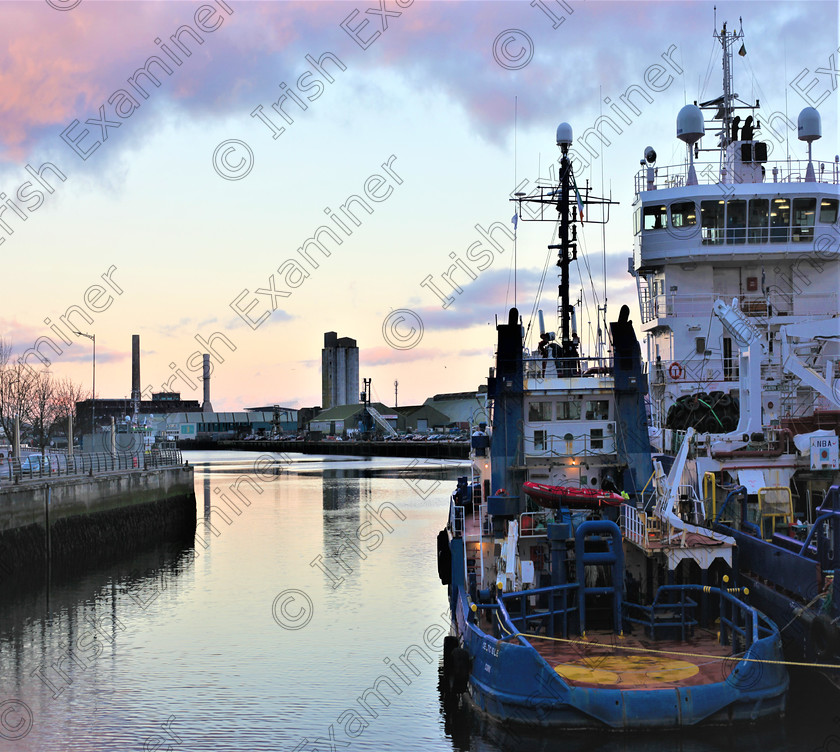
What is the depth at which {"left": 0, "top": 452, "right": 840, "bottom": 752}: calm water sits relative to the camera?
65.6 feet

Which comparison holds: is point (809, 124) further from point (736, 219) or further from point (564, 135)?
point (564, 135)

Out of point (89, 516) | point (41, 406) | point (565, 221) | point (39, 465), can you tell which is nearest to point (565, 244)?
point (565, 221)

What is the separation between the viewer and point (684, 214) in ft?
124

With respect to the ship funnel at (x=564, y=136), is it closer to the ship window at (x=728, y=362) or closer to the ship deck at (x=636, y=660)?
the ship window at (x=728, y=362)

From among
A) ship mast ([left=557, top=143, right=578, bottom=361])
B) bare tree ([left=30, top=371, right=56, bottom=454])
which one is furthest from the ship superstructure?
bare tree ([left=30, top=371, right=56, bottom=454])

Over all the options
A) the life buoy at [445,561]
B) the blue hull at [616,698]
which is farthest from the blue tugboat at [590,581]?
the life buoy at [445,561]

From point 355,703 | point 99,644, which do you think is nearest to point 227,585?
point 99,644

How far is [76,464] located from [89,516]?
6.24 meters

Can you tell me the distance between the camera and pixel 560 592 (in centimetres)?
2114

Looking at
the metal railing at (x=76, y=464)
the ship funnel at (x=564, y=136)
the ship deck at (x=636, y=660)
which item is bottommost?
the ship deck at (x=636, y=660)

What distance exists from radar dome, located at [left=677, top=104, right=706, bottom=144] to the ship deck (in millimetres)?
24853

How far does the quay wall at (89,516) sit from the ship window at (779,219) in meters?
30.8

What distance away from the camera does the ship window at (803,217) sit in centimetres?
3734

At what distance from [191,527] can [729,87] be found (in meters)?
38.9
